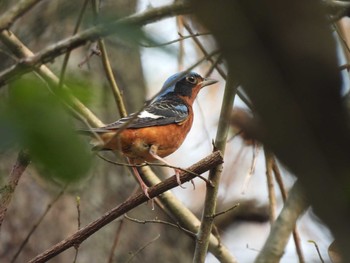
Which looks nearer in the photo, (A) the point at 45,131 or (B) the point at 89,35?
(A) the point at 45,131

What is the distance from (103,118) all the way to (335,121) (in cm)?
573

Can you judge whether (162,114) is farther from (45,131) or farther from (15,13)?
(45,131)

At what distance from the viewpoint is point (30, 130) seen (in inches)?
46.8

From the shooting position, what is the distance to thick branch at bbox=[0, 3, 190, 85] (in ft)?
5.05

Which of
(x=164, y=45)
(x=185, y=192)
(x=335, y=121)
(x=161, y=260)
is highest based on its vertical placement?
(x=185, y=192)

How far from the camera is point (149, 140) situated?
5.14 metres

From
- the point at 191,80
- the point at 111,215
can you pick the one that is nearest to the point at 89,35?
the point at 111,215

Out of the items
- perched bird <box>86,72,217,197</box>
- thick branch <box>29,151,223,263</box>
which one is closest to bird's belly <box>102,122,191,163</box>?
perched bird <box>86,72,217,197</box>

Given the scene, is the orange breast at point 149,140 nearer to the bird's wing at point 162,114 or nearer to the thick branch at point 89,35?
the bird's wing at point 162,114

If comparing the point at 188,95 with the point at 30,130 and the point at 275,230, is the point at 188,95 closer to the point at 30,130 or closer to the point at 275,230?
the point at 275,230

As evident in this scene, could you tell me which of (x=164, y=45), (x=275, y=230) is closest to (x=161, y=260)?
(x=275, y=230)

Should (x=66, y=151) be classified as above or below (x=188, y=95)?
below

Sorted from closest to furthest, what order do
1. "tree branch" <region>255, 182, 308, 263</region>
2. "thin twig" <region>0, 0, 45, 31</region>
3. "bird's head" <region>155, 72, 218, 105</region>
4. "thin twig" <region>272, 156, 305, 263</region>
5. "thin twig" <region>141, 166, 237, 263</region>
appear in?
1. "thin twig" <region>0, 0, 45, 31</region>
2. "tree branch" <region>255, 182, 308, 263</region>
3. "thin twig" <region>272, 156, 305, 263</region>
4. "thin twig" <region>141, 166, 237, 263</region>
5. "bird's head" <region>155, 72, 218, 105</region>

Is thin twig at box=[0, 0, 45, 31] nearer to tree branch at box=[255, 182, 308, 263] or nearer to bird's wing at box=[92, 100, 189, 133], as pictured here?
tree branch at box=[255, 182, 308, 263]
